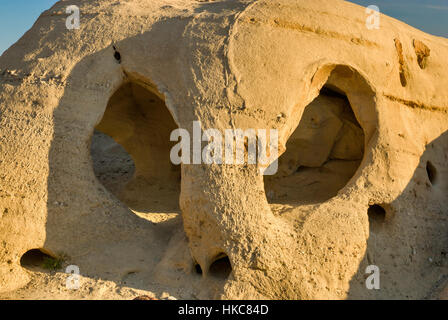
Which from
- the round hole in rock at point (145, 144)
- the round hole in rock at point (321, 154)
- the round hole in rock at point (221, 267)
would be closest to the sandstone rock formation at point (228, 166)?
the round hole in rock at point (221, 267)

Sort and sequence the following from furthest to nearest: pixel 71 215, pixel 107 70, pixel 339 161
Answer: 1. pixel 339 161
2. pixel 107 70
3. pixel 71 215

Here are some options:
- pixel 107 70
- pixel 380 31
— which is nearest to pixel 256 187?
pixel 107 70

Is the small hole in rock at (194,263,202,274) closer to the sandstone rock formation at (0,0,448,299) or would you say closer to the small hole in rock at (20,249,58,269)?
the sandstone rock formation at (0,0,448,299)

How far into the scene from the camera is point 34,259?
5.47 metres

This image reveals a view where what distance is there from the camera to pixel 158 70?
5.66 metres

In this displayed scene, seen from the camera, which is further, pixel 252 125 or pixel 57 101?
pixel 57 101

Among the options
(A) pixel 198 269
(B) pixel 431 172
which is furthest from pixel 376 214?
(A) pixel 198 269

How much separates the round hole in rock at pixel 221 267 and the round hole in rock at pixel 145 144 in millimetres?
1877

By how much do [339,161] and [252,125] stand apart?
230cm

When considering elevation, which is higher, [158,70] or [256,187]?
[158,70]

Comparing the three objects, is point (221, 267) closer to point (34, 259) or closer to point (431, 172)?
point (34, 259)

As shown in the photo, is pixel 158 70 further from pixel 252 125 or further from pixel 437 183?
pixel 437 183

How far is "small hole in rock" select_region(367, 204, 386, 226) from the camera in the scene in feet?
18.9

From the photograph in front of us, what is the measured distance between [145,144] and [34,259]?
109 inches
